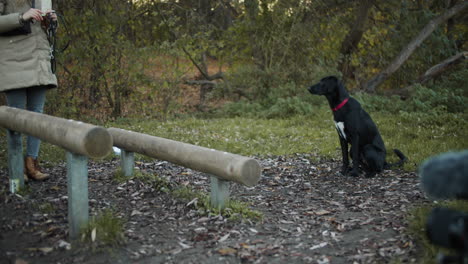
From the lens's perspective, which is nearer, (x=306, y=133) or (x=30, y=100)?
(x=30, y=100)

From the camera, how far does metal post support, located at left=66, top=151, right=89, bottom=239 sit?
3.05m

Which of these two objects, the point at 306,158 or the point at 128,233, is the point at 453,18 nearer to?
the point at 306,158

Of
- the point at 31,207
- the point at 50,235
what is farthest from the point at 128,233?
the point at 31,207

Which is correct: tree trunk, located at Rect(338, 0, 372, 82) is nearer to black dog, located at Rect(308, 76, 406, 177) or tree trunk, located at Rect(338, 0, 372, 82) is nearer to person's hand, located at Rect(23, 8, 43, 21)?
black dog, located at Rect(308, 76, 406, 177)

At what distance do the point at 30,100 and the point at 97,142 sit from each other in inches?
69.9

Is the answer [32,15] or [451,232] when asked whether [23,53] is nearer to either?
[32,15]

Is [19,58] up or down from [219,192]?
up

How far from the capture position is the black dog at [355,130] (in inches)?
211

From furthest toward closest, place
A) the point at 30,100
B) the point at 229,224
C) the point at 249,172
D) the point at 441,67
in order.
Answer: the point at 441,67 → the point at 30,100 → the point at 229,224 → the point at 249,172

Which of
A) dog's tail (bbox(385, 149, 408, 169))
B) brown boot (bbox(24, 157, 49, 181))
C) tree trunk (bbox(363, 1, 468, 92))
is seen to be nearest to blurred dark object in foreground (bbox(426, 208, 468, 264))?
brown boot (bbox(24, 157, 49, 181))

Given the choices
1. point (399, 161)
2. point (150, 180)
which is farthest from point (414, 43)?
point (150, 180)

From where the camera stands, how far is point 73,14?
951 centimetres

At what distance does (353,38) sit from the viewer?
1376cm

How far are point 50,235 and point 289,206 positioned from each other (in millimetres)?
2270
